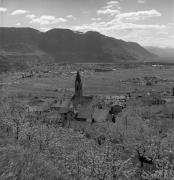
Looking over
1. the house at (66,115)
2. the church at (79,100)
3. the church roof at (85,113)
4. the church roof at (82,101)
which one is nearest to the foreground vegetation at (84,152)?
the church roof at (85,113)

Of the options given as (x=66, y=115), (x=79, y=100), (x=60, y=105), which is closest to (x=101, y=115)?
(x=66, y=115)

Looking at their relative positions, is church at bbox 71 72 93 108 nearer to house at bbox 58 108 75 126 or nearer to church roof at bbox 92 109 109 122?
house at bbox 58 108 75 126

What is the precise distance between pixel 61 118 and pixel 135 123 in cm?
1817

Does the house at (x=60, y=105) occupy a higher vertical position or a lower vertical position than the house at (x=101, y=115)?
higher

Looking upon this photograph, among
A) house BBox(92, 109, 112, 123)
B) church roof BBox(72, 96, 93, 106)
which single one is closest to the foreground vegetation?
house BBox(92, 109, 112, 123)

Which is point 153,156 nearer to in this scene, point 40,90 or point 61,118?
point 61,118

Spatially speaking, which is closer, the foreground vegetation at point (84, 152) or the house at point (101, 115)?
the foreground vegetation at point (84, 152)

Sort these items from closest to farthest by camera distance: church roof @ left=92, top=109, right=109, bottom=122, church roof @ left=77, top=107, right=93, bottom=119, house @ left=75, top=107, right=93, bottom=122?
house @ left=75, top=107, right=93, bottom=122 < church roof @ left=77, top=107, right=93, bottom=119 < church roof @ left=92, top=109, right=109, bottom=122

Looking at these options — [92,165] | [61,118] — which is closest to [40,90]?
[61,118]

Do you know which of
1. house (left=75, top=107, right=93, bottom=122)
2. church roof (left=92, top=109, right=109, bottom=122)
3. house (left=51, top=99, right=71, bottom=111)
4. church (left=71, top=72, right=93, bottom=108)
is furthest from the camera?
house (left=51, top=99, right=71, bottom=111)

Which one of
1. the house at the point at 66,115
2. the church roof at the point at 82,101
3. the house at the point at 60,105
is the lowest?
the house at the point at 66,115

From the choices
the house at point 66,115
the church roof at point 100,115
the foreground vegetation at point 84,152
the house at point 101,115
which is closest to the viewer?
the foreground vegetation at point 84,152

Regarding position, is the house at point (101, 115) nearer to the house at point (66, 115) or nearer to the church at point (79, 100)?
the house at point (66, 115)

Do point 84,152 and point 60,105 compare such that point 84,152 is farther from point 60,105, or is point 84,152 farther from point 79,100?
point 60,105
